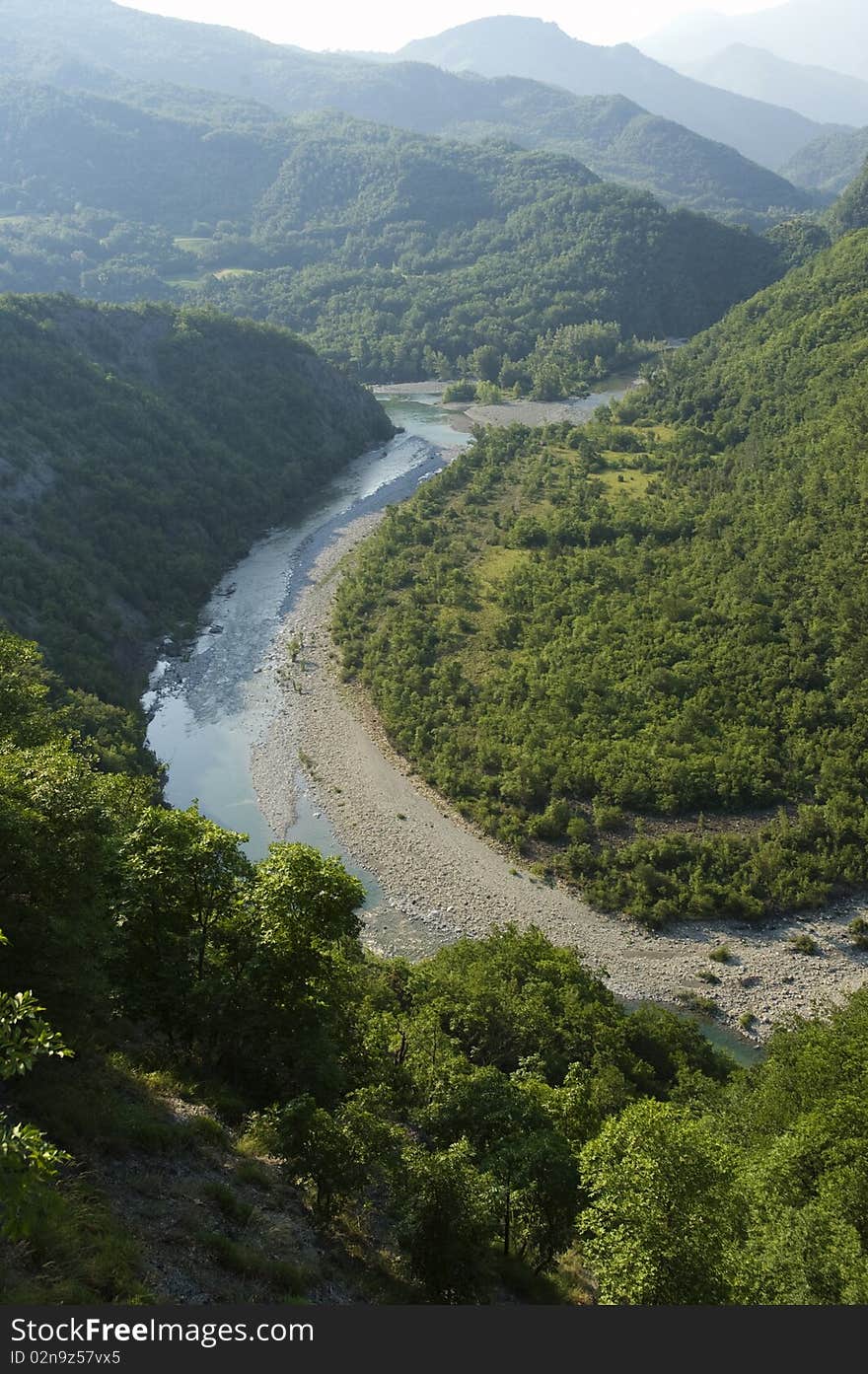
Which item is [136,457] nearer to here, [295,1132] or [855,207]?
[295,1132]

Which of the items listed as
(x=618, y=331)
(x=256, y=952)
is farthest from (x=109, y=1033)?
(x=618, y=331)

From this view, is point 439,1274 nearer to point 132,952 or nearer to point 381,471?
point 132,952

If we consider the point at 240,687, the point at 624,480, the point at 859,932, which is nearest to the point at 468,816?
the point at 859,932

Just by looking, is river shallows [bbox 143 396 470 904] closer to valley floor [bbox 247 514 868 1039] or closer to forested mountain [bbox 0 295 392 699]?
valley floor [bbox 247 514 868 1039]

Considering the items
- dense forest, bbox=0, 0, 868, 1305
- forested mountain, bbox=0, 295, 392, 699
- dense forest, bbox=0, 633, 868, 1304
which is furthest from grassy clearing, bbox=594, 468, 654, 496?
dense forest, bbox=0, 633, 868, 1304

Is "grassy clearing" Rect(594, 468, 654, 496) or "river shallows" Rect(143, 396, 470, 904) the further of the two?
"grassy clearing" Rect(594, 468, 654, 496)

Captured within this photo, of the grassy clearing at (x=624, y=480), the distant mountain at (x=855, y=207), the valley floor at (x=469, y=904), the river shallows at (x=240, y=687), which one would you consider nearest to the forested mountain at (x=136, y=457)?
the river shallows at (x=240, y=687)
